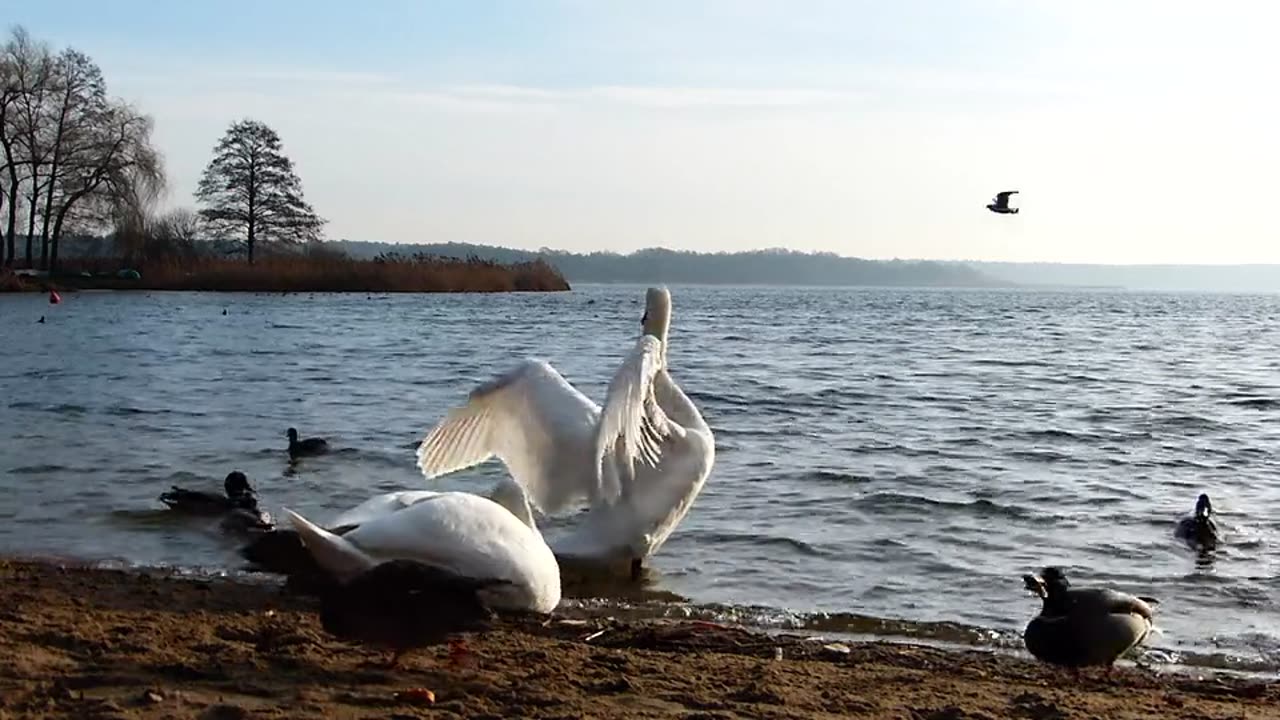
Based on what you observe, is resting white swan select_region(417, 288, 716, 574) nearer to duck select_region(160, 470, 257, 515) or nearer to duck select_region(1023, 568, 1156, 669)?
duck select_region(160, 470, 257, 515)

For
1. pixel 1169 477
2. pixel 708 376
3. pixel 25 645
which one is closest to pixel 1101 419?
pixel 1169 477

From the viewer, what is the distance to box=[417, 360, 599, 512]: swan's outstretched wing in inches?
321

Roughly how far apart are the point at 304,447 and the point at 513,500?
6.49m

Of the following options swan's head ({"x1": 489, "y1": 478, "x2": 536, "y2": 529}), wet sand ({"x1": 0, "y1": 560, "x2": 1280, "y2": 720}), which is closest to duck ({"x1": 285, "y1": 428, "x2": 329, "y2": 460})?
wet sand ({"x1": 0, "y1": 560, "x2": 1280, "y2": 720})

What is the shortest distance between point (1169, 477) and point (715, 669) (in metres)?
8.63

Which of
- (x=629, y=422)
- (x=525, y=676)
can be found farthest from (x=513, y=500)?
(x=525, y=676)

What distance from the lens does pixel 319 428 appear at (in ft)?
49.0

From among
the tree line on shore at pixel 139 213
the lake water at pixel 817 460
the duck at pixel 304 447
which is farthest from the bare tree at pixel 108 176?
the duck at pixel 304 447

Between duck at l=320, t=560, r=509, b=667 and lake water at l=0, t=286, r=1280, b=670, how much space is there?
108 inches

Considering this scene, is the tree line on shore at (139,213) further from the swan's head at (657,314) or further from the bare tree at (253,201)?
the swan's head at (657,314)

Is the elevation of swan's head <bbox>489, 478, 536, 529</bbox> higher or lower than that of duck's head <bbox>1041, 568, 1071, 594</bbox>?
higher

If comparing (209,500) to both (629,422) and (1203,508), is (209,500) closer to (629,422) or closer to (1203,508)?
(629,422)

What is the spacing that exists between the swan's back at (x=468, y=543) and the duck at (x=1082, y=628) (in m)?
2.19

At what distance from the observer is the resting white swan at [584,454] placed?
8.04 m
